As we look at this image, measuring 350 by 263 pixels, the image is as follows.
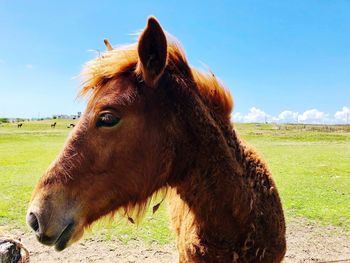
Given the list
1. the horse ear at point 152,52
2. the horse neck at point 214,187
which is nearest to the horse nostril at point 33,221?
the horse neck at point 214,187

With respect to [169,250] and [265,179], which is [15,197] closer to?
[169,250]

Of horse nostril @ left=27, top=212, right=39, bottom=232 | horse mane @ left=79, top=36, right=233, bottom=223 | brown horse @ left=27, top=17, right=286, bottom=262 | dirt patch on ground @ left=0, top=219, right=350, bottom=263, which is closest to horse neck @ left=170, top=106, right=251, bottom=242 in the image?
brown horse @ left=27, top=17, right=286, bottom=262

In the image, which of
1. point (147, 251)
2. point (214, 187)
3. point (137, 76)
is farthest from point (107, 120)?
point (147, 251)

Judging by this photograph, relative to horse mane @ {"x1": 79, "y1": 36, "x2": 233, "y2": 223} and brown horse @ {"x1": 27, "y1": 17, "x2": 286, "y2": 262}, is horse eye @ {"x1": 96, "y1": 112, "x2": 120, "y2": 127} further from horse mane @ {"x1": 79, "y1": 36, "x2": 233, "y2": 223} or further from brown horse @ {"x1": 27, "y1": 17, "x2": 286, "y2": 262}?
horse mane @ {"x1": 79, "y1": 36, "x2": 233, "y2": 223}

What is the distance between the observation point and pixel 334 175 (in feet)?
57.8

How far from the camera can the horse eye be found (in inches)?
98.6

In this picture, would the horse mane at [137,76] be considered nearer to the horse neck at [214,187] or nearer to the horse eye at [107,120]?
the horse eye at [107,120]

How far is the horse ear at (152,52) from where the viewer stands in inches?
93.4

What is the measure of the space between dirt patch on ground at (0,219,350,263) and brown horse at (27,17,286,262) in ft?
15.0

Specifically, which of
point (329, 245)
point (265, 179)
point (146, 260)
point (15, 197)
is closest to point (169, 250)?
point (146, 260)

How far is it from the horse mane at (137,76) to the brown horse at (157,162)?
10 mm

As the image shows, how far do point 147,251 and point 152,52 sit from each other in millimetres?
6060

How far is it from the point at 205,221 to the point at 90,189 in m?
1.01

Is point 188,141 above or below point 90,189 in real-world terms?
above
